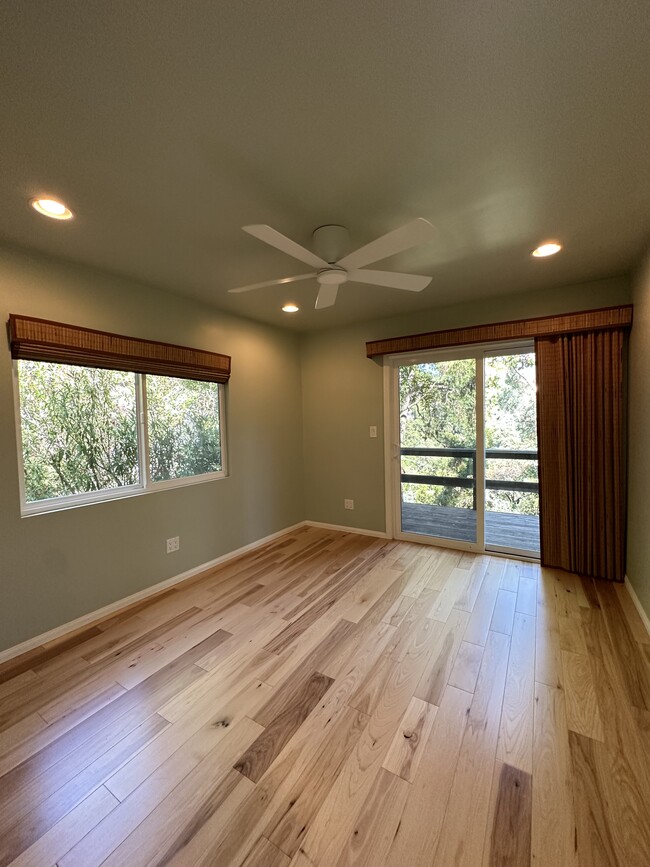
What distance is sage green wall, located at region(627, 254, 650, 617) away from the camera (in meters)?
2.25

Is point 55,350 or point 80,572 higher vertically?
point 55,350

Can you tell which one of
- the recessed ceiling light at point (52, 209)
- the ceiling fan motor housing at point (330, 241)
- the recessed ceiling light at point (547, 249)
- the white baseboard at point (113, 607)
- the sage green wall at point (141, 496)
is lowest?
the white baseboard at point (113, 607)

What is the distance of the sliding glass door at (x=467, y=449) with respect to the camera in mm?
3330

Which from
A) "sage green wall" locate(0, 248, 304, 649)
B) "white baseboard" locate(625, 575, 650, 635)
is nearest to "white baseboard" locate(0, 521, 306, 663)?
"sage green wall" locate(0, 248, 304, 649)

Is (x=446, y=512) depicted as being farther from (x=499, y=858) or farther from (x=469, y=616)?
(x=499, y=858)

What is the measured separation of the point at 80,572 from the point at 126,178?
2.37m

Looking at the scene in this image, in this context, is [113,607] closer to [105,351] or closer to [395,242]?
[105,351]

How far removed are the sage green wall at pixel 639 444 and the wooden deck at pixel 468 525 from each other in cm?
92

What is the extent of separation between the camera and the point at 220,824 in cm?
116

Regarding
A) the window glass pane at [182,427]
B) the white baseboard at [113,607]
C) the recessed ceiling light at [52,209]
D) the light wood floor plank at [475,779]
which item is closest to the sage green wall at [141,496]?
the white baseboard at [113,607]

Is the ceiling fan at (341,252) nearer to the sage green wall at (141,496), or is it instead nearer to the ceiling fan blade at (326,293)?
the ceiling fan blade at (326,293)

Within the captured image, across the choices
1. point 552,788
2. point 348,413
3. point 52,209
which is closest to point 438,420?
point 348,413

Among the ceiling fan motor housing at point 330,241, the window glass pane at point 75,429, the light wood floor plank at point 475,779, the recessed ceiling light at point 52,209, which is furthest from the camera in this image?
the window glass pane at point 75,429

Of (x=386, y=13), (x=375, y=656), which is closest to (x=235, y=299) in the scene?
(x=386, y=13)
